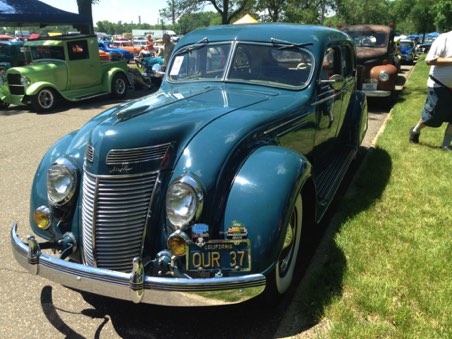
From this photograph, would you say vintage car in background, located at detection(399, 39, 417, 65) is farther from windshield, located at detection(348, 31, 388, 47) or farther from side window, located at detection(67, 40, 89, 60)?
side window, located at detection(67, 40, 89, 60)

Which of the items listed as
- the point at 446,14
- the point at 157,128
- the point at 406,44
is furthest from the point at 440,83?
the point at 446,14

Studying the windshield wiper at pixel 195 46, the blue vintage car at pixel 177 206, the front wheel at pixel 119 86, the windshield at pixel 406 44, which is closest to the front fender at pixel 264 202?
the blue vintage car at pixel 177 206

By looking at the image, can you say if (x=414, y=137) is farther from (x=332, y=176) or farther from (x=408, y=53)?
(x=408, y=53)

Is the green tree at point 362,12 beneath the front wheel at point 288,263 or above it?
above

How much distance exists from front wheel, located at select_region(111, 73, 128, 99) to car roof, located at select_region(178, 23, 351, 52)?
8495mm

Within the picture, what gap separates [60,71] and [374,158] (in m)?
8.61

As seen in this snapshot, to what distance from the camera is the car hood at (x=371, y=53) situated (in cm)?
1050

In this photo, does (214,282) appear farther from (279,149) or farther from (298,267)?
(298,267)

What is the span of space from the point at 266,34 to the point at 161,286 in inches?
107

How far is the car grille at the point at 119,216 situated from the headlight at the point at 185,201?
17cm

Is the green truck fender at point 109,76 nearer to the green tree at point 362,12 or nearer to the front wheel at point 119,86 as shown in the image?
the front wheel at point 119,86

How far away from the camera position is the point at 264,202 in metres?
2.26

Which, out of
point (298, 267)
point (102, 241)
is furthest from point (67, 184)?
point (298, 267)

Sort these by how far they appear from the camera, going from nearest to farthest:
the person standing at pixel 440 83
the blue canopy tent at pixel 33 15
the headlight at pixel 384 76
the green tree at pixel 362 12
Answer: the person standing at pixel 440 83
the headlight at pixel 384 76
the blue canopy tent at pixel 33 15
the green tree at pixel 362 12
